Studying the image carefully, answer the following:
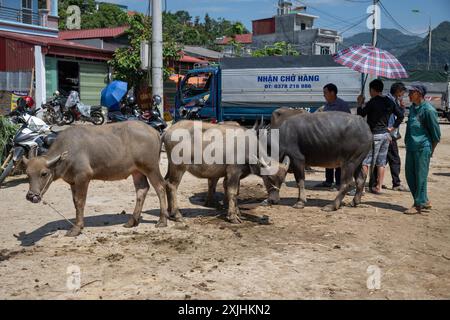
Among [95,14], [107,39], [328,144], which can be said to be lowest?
[328,144]

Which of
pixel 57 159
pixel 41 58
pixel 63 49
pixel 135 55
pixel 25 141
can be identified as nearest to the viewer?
pixel 57 159

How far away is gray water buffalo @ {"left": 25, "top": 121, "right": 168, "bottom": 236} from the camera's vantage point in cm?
591

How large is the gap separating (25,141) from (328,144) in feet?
18.3

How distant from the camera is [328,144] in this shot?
802 cm

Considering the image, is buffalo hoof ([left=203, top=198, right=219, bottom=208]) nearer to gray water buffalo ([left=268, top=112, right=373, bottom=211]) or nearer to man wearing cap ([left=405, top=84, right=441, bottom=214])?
gray water buffalo ([left=268, top=112, right=373, bottom=211])

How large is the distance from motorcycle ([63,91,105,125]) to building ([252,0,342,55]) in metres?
28.8

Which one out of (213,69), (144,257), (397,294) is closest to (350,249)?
(397,294)

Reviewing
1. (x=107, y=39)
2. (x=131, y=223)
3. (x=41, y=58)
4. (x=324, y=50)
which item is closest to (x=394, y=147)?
(x=131, y=223)

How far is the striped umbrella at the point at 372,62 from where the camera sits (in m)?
8.36

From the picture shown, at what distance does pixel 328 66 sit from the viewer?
17.0 metres

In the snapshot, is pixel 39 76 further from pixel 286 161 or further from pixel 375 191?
pixel 375 191

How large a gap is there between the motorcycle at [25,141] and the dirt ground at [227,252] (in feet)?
2.77

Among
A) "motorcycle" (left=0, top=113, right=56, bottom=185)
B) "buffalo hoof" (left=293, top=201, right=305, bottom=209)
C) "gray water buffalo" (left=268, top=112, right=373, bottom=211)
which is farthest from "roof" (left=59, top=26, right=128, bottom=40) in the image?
"buffalo hoof" (left=293, top=201, right=305, bottom=209)
